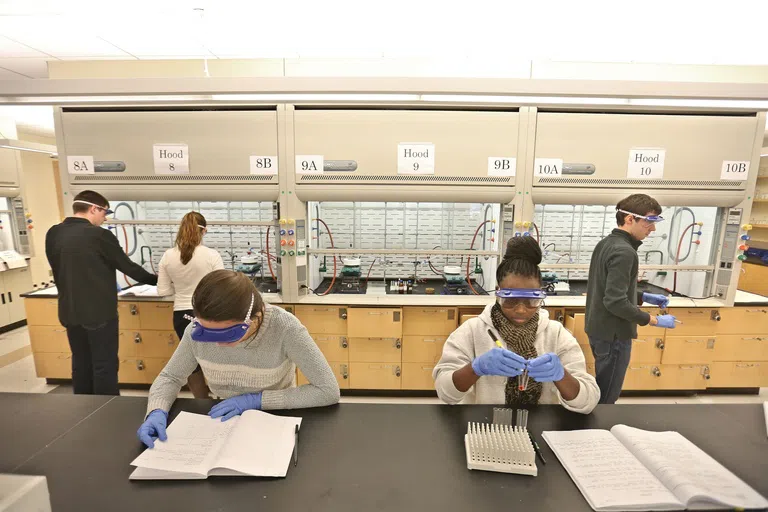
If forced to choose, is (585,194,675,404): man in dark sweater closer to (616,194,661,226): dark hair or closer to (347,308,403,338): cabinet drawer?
(616,194,661,226): dark hair

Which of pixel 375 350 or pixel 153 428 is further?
pixel 375 350

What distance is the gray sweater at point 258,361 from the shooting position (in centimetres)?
136

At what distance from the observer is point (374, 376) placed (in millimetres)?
3037

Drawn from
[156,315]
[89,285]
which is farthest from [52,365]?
[89,285]

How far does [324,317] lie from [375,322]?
43 centimetres

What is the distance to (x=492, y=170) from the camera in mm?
2797

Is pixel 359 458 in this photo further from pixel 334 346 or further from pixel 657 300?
pixel 657 300

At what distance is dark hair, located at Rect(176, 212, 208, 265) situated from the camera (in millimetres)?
2535

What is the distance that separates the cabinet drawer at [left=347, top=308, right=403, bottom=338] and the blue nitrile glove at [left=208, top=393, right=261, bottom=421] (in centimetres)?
161

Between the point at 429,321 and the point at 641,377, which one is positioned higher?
the point at 429,321

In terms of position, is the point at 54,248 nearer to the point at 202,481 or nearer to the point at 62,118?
the point at 62,118

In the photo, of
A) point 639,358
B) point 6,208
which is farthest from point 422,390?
point 6,208

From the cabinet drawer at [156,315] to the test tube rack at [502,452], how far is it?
2.79 metres

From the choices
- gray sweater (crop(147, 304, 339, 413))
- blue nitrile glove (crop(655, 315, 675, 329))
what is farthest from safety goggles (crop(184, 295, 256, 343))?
blue nitrile glove (crop(655, 315, 675, 329))
